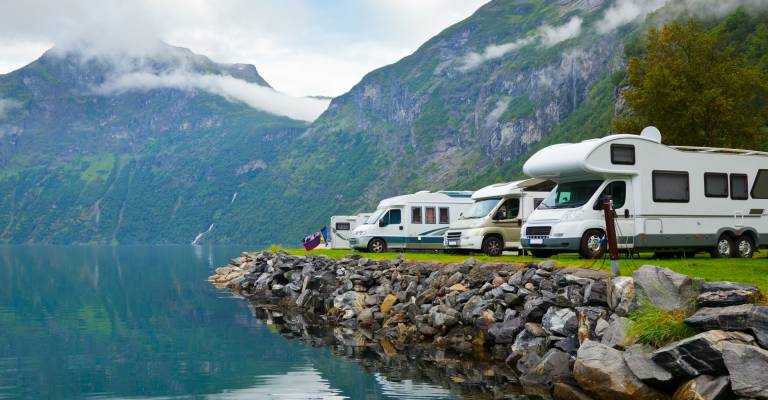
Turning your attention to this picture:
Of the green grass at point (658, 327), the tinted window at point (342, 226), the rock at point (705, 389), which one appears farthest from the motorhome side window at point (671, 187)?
the tinted window at point (342, 226)

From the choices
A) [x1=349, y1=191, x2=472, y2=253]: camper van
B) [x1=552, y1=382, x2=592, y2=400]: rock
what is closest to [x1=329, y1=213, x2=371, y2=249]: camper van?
[x1=349, y1=191, x2=472, y2=253]: camper van

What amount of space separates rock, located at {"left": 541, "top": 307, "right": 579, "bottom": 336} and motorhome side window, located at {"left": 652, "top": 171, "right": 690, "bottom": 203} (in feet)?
22.9

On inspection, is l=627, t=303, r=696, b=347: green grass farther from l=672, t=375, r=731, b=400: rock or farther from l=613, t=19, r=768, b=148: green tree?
l=613, t=19, r=768, b=148: green tree

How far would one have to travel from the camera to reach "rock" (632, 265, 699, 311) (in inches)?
504

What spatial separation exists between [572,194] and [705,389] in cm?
1131

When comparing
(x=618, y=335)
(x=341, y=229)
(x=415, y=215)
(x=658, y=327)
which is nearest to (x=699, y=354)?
(x=658, y=327)

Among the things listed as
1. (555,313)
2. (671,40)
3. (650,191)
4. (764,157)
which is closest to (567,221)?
(650,191)

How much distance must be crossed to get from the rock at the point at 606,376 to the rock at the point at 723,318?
1.35 meters

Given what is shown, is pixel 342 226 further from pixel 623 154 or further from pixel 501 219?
pixel 623 154

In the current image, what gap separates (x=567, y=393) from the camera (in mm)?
12664

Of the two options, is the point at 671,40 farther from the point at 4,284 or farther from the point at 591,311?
the point at 4,284

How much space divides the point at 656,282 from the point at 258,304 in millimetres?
21807

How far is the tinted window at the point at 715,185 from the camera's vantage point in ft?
71.6

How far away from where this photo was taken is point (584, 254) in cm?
2069
